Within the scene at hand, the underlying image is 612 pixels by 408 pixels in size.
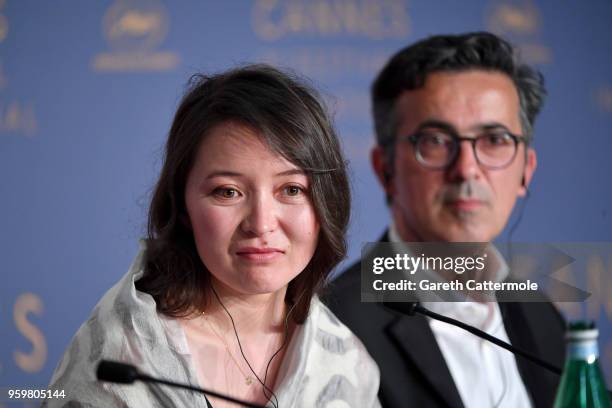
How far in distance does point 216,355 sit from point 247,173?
34cm

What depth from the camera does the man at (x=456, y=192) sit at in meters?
1.60

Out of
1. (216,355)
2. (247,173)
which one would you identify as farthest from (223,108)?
(216,355)

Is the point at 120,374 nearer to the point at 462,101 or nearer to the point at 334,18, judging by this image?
the point at 462,101

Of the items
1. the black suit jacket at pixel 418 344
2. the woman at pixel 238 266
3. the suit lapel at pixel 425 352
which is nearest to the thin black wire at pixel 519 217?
the black suit jacket at pixel 418 344

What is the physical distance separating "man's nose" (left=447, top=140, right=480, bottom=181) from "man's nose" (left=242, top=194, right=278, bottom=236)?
74 centimetres

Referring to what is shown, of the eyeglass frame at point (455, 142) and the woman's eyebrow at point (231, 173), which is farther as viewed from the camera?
the eyeglass frame at point (455, 142)

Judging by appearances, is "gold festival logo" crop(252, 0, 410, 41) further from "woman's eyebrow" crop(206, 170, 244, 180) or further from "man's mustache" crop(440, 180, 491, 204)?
"woman's eyebrow" crop(206, 170, 244, 180)

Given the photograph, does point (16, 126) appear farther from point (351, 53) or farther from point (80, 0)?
point (351, 53)

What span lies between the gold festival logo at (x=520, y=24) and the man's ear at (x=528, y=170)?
0.90 feet

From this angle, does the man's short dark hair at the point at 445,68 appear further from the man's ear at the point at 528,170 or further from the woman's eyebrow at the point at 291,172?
the woman's eyebrow at the point at 291,172

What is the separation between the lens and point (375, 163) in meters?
1.99

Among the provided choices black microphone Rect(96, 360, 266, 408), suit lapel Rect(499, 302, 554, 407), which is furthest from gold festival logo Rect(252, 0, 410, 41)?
black microphone Rect(96, 360, 266, 408)

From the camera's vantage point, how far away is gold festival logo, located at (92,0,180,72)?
1979mm

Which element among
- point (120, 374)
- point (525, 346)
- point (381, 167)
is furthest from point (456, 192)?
point (120, 374)
